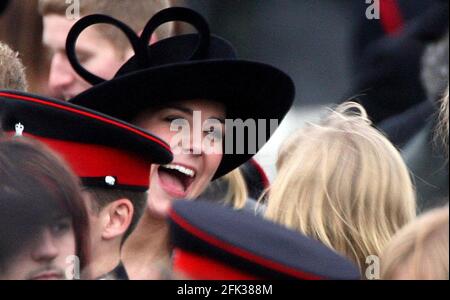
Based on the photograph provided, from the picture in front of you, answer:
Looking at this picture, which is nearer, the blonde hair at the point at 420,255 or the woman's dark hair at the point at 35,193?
the blonde hair at the point at 420,255

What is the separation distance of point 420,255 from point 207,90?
0.91 metres

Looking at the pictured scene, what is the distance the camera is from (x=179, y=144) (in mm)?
2863

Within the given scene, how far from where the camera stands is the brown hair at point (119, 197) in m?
2.68

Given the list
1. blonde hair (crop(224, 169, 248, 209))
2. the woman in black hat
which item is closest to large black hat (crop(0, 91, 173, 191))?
the woman in black hat

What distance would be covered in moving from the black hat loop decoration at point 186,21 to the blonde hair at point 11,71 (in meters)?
0.35

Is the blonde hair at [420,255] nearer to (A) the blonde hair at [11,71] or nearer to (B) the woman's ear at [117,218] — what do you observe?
(B) the woman's ear at [117,218]

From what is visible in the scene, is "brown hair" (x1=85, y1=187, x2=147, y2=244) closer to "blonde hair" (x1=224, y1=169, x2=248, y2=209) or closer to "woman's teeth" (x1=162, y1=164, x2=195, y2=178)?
"woman's teeth" (x1=162, y1=164, x2=195, y2=178)

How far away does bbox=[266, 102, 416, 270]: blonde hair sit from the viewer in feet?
8.66

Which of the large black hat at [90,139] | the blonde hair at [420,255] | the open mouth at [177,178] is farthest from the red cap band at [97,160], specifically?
the blonde hair at [420,255]

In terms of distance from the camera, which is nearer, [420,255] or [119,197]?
[420,255]

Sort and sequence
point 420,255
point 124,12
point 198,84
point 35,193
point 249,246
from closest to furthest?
point 249,246 → point 420,255 → point 35,193 → point 198,84 → point 124,12

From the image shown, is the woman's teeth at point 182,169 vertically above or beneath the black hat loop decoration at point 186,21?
beneath

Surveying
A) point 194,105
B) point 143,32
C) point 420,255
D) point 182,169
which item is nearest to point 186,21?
point 143,32

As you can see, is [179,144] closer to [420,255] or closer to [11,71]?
[11,71]
